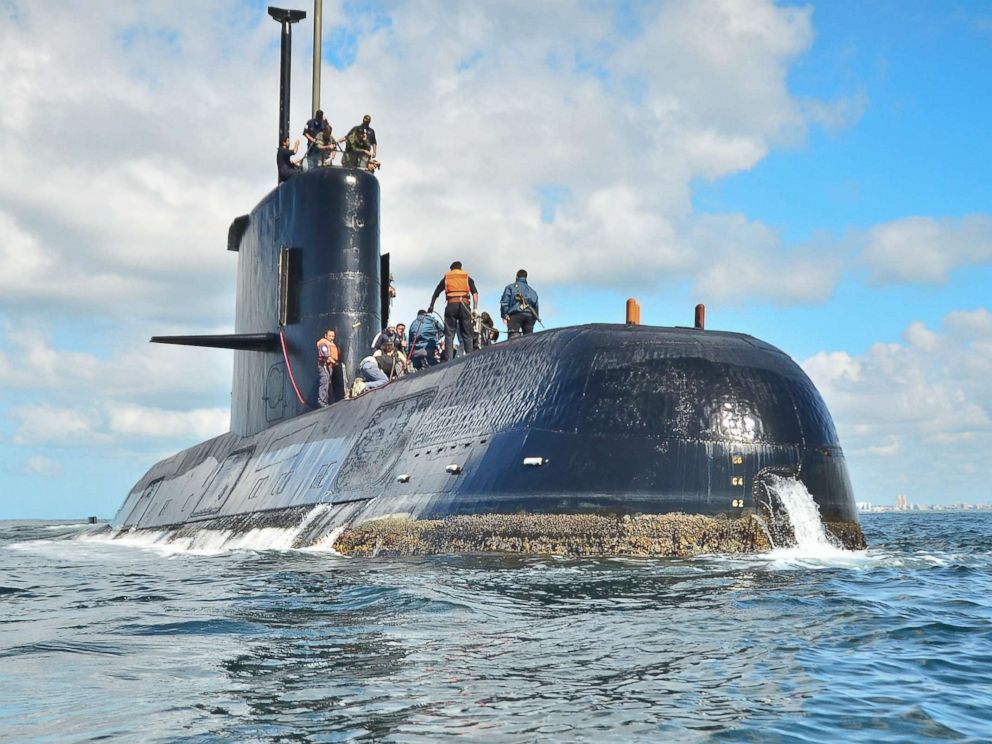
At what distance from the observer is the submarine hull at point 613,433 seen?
10.6 metres

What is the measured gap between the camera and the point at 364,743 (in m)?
4.16

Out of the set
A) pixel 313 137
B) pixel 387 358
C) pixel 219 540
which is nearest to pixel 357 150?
pixel 313 137

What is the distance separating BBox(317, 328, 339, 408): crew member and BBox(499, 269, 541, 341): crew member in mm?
3519

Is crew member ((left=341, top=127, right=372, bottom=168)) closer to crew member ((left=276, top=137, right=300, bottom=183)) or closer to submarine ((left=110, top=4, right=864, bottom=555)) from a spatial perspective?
crew member ((left=276, top=137, right=300, bottom=183))

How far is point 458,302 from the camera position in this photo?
16.0 meters

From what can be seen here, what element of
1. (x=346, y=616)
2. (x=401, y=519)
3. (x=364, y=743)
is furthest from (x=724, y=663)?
(x=401, y=519)

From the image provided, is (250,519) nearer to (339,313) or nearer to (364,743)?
(339,313)

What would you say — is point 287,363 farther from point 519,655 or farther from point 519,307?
point 519,655

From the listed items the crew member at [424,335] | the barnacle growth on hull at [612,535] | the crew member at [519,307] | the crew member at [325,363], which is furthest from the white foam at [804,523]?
the crew member at [325,363]

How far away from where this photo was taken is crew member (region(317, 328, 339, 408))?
685 inches

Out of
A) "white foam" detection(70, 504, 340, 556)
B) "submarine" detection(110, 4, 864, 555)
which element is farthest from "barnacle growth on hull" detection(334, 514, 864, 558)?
"white foam" detection(70, 504, 340, 556)

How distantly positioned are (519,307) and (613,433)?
458 cm

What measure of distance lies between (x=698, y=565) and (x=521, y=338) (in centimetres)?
409

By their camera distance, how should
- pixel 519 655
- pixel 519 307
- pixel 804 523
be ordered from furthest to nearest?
1. pixel 519 307
2. pixel 804 523
3. pixel 519 655
